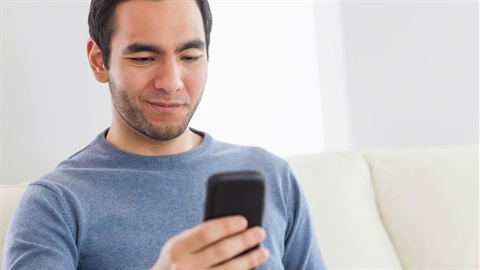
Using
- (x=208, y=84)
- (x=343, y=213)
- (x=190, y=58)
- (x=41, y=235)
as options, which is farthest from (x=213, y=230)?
(x=208, y=84)

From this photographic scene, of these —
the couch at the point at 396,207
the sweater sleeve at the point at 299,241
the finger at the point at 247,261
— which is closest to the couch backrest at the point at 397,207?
the couch at the point at 396,207

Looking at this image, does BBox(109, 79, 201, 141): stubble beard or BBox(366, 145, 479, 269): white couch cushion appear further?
BBox(366, 145, 479, 269): white couch cushion

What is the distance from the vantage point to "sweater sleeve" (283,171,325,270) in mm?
1577

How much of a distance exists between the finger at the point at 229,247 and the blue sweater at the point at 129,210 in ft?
1.56

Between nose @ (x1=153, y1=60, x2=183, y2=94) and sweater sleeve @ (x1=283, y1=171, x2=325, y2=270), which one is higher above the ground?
nose @ (x1=153, y1=60, x2=183, y2=94)

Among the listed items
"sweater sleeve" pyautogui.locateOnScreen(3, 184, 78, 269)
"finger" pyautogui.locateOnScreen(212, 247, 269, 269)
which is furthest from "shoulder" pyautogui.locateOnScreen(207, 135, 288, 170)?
"finger" pyautogui.locateOnScreen(212, 247, 269, 269)

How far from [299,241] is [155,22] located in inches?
20.4

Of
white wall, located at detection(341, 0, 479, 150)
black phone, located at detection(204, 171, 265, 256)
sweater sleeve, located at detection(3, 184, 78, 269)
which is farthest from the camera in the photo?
white wall, located at detection(341, 0, 479, 150)

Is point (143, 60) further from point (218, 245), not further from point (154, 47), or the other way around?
point (218, 245)

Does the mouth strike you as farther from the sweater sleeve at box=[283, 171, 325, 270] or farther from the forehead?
Answer: the sweater sleeve at box=[283, 171, 325, 270]

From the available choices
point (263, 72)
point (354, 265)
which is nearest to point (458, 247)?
point (354, 265)

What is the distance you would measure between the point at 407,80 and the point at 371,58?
15cm

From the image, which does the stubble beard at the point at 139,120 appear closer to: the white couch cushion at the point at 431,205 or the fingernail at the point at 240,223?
the fingernail at the point at 240,223

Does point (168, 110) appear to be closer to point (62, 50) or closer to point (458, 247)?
point (62, 50)
